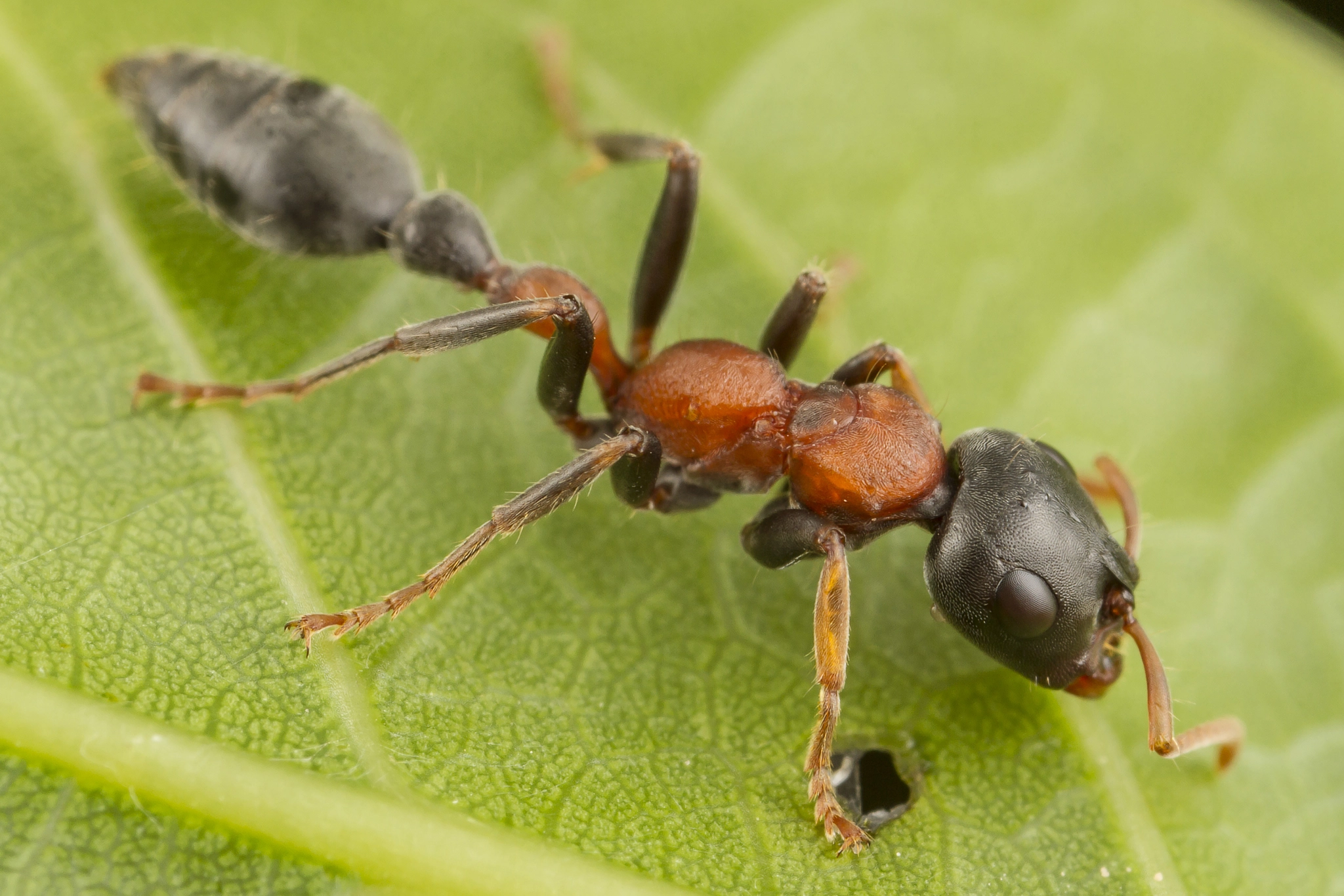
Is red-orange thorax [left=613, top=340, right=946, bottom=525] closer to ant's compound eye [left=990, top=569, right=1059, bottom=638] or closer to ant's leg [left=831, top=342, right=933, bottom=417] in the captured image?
ant's leg [left=831, top=342, right=933, bottom=417]

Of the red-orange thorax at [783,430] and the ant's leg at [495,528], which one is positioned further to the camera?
the red-orange thorax at [783,430]

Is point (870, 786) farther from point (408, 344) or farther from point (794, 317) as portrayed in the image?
point (408, 344)

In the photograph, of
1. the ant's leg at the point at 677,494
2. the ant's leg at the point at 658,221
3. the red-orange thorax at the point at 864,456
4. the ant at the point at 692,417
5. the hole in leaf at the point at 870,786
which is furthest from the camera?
the ant's leg at the point at 658,221

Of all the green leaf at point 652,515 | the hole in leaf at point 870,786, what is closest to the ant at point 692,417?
the hole in leaf at point 870,786

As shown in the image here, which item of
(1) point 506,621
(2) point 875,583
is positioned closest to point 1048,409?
(2) point 875,583

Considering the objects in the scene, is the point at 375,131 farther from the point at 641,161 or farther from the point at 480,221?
the point at 641,161

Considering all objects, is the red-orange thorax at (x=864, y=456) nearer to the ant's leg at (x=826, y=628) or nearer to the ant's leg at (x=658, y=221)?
the ant's leg at (x=826, y=628)

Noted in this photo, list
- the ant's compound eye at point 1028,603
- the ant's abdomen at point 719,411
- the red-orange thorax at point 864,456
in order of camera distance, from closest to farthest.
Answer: the ant's compound eye at point 1028,603 < the red-orange thorax at point 864,456 < the ant's abdomen at point 719,411

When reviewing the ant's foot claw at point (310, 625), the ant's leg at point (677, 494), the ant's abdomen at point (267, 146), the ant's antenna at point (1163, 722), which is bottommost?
the ant's foot claw at point (310, 625)

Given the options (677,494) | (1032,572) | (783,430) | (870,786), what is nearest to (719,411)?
(783,430)
